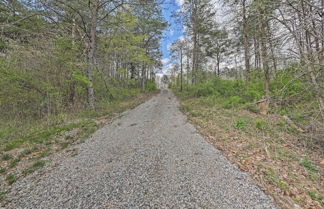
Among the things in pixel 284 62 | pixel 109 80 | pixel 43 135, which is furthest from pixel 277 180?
pixel 109 80

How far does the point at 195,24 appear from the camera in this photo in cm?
1192

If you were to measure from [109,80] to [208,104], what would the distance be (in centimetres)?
685

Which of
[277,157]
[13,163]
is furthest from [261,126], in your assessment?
[13,163]

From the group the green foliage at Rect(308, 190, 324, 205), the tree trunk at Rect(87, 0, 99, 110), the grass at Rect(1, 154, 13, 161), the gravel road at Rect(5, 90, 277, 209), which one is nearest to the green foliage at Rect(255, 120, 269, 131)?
the gravel road at Rect(5, 90, 277, 209)

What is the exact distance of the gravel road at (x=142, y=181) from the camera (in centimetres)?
172

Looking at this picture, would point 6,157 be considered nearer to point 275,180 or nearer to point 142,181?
point 142,181

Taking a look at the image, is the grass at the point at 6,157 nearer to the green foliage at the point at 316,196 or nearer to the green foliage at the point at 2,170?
the green foliage at the point at 2,170

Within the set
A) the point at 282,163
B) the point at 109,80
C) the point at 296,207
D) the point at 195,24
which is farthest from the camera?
the point at 195,24

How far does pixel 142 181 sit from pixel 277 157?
2.78 m

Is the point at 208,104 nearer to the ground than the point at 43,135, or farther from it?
farther from it

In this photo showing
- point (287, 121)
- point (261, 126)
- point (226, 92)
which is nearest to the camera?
point (261, 126)

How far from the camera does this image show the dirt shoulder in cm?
187

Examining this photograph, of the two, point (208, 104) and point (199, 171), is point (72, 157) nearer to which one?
point (199, 171)

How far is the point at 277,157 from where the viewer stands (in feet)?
9.15
